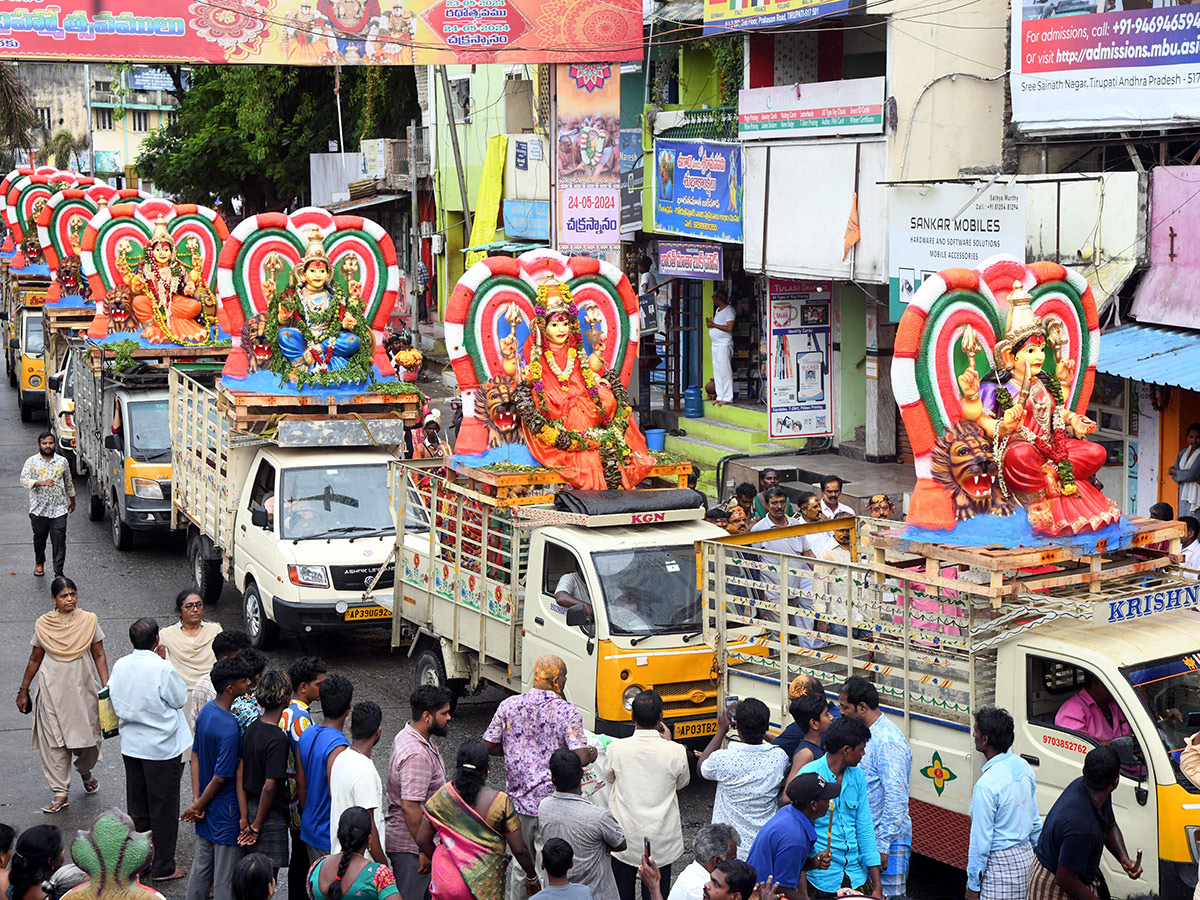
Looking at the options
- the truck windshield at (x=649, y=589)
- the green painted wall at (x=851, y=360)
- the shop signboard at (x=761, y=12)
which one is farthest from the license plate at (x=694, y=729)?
the green painted wall at (x=851, y=360)

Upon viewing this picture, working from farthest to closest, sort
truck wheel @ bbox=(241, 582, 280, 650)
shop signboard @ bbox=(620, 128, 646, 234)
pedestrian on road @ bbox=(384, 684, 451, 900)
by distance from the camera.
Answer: shop signboard @ bbox=(620, 128, 646, 234), truck wheel @ bbox=(241, 582, 280, 650), pedestrian on road @ bbox=(384, 684, 451, 900)

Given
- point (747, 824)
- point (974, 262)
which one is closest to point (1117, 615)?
point (747, 824)

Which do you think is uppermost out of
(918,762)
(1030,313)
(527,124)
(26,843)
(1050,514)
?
(527,124)

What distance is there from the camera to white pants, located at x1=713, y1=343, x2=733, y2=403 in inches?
861

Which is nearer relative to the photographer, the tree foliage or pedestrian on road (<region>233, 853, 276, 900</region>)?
pedestrian on road (<region>233, 853, 276, 900</region>)

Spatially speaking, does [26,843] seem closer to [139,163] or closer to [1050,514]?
[1050,514]

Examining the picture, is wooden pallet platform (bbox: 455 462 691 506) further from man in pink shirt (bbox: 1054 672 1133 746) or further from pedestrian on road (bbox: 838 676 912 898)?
man in pink shirt (bbox: 1054 672 1133 746)

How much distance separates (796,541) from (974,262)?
584 cm

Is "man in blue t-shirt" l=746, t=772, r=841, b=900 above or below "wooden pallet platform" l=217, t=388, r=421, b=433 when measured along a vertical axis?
below

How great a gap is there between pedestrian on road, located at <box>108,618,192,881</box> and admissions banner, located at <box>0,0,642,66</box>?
12.4 meters

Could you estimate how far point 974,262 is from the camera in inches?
621

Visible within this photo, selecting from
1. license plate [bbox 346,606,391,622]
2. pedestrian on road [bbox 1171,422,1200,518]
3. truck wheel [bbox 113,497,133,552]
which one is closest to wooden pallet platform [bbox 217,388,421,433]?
license plate [bbox 346,606,391,622]

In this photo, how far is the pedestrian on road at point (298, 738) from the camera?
24.4 ft

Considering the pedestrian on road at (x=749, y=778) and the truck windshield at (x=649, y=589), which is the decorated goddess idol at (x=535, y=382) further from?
the pedestrian on road at (x=749, y=778)
